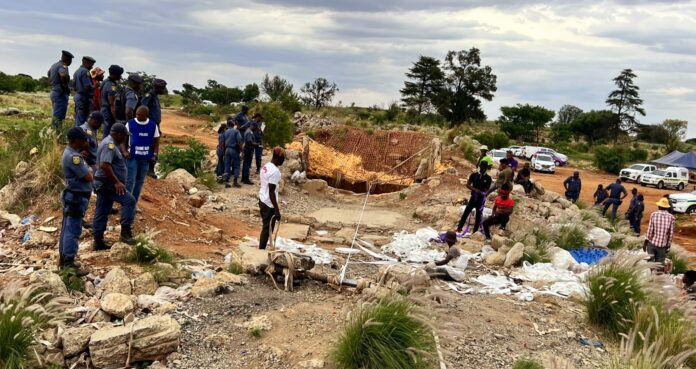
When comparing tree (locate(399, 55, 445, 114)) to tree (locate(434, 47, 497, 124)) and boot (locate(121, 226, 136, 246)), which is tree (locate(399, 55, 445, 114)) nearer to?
tree (locate(434, 47, 497, 124))

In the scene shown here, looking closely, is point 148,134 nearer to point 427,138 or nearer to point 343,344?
point 343,344

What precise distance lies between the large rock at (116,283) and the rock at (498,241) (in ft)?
19.6

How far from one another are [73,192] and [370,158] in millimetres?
14443

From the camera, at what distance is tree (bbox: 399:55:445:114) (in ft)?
159

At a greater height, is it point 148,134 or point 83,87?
point 83,87

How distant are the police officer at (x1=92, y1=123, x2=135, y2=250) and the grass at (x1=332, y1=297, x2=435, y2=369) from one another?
3.27 m

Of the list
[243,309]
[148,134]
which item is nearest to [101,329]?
[243,309]

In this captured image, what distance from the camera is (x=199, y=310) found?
16.8 feet

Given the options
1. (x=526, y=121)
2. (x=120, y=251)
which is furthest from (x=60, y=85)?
(x=526, y=121)

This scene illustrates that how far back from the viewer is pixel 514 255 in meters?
8.38

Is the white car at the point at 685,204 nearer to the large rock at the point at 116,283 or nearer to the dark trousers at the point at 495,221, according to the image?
the dark trousers at the point at 495,221

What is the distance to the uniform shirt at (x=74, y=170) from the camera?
5.33m

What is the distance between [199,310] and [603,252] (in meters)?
7.88

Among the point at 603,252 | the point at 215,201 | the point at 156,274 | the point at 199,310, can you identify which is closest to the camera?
the point at 199,310
